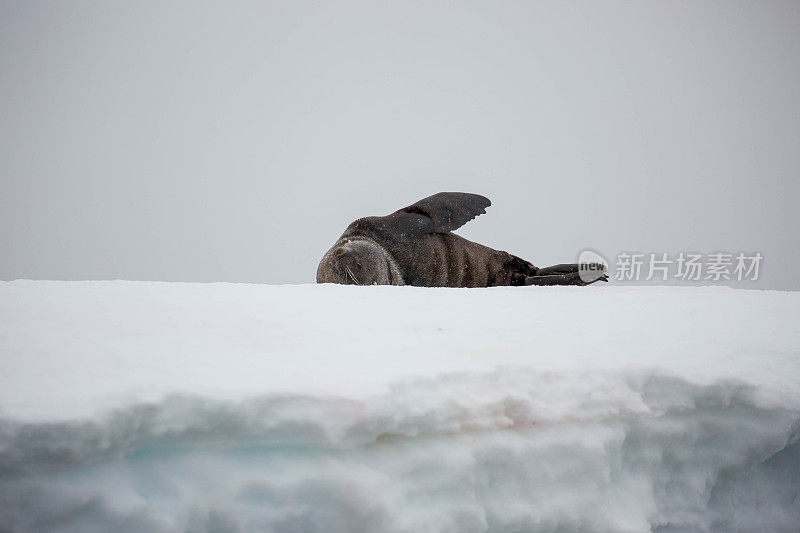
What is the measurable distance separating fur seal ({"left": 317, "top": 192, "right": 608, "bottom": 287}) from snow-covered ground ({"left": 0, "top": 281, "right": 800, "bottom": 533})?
7.87 feet

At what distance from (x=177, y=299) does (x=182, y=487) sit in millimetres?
522

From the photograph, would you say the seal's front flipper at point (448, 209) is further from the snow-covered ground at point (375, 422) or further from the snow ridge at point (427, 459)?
the snow ridge at point (427, 459)

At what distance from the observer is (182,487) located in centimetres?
51

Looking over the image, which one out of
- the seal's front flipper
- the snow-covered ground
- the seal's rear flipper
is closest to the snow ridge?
the snow-covered ground

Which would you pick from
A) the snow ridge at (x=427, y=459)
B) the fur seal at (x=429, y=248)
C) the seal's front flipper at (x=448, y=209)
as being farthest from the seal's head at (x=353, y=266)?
the snow ridge at (x=427, y=459)

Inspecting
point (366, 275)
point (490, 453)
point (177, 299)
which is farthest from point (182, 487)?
point (366, 275)

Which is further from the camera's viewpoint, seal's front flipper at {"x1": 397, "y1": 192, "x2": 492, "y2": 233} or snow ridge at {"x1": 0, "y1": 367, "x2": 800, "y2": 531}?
seal's front flipper at {"x1": 397, "y1": 192, "x2": 492, "y2": 233}

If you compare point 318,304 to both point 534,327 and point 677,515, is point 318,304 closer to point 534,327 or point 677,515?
point 534,327

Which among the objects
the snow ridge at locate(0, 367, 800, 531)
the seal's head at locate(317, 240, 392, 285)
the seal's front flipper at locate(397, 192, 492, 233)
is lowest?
the snow ridge at locate(0, 367, 800, 531)

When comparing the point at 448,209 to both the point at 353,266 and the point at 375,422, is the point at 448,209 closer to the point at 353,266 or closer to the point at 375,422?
the point at 353,266

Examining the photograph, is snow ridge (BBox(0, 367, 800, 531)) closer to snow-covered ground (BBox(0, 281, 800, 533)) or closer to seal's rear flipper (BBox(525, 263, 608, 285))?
snow-covered ground (BBox(0, 281, 800, 533))

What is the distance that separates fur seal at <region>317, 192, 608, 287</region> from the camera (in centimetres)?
350

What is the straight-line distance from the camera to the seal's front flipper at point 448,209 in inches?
154

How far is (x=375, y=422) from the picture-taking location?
55cm
